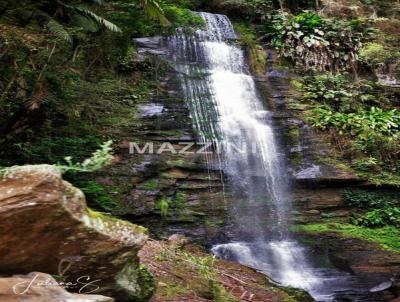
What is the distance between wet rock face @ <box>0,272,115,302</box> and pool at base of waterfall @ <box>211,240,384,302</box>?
478 cm

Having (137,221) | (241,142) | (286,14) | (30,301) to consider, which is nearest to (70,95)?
(137,221)

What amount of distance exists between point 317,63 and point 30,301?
1361cm

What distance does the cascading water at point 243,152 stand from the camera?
774 centimetres

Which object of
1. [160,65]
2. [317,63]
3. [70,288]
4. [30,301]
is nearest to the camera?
[30,301]

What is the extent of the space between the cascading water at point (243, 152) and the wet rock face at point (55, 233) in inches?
167

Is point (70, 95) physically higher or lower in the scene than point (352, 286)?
higher

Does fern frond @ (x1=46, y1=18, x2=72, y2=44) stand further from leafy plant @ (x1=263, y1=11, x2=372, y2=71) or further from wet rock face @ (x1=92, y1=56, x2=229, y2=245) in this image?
leafy plant @ (x1=263, y1=11, x2=372, y2=71)

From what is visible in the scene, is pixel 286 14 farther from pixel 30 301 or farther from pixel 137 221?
pixel 30 301

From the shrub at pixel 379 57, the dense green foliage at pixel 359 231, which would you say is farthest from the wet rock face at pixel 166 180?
the shrub at pixel 379 57

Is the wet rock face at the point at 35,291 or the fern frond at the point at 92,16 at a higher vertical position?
the fern frond at the point at 92,16

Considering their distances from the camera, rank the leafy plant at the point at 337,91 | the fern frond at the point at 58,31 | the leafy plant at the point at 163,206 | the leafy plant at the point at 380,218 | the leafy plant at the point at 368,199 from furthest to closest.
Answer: the leafy plant at the point at 337,91, the leafy plant at the point at 368,199, the leafy plant at the point at 380,218, the leafy plant at the point at 163,206, the fern frond at the point at 58,31

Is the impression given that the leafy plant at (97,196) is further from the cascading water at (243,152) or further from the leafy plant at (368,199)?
the leafy plant at (368,199)

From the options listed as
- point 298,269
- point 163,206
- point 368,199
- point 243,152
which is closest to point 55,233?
point 298,269

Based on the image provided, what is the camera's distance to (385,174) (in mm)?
10727
